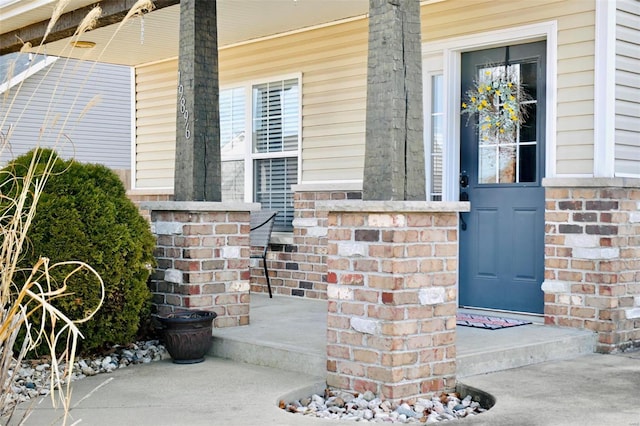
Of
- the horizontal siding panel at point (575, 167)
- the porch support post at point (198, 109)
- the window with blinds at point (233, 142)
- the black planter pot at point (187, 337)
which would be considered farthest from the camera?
the window with blinds at point (233, 142)

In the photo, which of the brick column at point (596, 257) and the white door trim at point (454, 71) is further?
the white door trim at point (454, 71)

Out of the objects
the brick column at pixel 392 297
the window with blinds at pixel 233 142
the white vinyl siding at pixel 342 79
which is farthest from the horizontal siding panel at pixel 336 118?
the brick column at pixel 392 297

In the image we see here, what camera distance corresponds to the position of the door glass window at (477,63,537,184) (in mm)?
5645

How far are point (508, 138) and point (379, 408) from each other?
2763 mm

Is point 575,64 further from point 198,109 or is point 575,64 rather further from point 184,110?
point 184,110

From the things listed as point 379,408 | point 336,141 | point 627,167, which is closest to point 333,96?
point 336,141

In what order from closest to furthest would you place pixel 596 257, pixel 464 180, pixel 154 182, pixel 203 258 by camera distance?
Result: pixel 596 257 < pixel 203 258 < pixel 464 180 < pixel 154 182

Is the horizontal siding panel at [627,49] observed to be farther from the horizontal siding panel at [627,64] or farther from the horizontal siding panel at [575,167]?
the horizontal siding panel at [575,167]

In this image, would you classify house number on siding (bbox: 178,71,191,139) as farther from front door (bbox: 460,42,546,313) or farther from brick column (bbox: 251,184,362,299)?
front door (bbox: 460,42,546,313)

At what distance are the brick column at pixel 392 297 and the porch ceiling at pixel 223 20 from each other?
2865 millimetres

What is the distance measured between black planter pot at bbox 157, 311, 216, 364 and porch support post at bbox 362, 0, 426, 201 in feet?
4.87

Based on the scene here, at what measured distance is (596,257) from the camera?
5.08 metres

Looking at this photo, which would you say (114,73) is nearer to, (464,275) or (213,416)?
(464,275)

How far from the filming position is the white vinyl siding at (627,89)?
5102 millimetres
